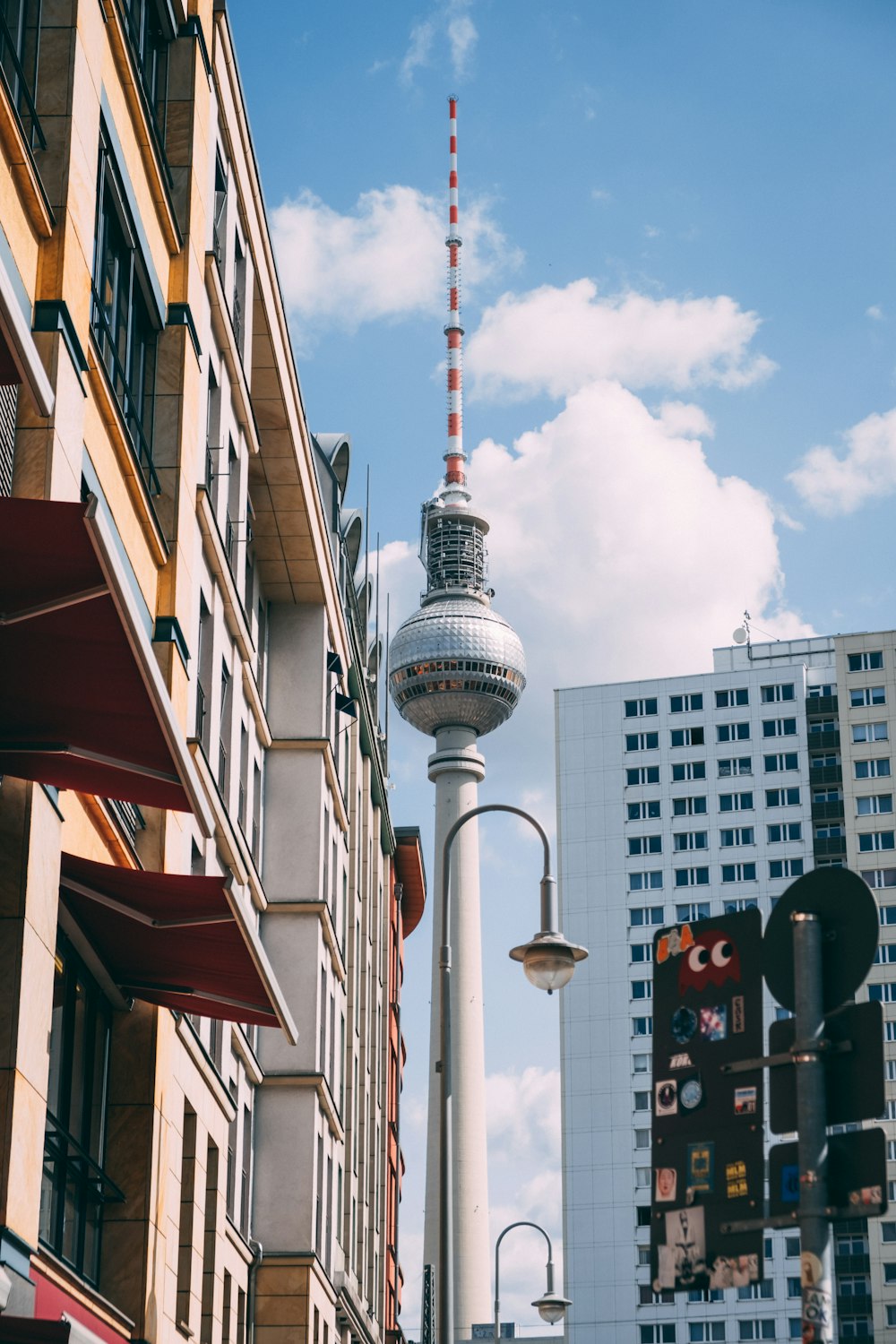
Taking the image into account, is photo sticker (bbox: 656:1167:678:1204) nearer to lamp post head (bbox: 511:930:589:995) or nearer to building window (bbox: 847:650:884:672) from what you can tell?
lamp post head (bbox: 511:930:589:995)

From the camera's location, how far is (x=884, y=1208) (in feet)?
22.4

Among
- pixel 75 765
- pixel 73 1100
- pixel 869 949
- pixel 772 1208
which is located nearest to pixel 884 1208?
A: pixel 772 1208

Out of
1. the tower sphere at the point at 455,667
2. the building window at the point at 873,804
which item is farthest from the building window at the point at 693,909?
the tower sphere at the point at 455,667

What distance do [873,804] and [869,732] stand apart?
15.5ft

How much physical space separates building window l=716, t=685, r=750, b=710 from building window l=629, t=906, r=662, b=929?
14.3m

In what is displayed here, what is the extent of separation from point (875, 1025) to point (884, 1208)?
62 cm

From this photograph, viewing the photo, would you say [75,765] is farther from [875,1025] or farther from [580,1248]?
[580,1248]

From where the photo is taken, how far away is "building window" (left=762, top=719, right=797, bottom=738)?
13438 centimetres

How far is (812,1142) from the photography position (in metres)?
6.96

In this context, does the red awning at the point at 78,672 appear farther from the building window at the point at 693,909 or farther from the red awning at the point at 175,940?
the building window at the point at 693,909

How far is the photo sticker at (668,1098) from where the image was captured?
24.8 feet

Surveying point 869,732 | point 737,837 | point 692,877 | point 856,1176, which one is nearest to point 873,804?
point 869,732

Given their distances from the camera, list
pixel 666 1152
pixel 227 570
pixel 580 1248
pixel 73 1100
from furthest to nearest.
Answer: pixel 580 1248
pixel 227 570
pixel 73 1100
pixel 666 1152

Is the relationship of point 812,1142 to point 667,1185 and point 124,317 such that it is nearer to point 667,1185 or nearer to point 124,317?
point 667,1185
